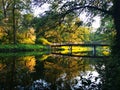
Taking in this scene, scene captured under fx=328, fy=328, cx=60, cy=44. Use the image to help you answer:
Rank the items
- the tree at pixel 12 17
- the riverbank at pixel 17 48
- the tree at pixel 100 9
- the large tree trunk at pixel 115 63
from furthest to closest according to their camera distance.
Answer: the tree at pixel 12 17, the riverbank at pixel 17 48, the tree at pixel 100 9, the large tree trunk at pixel 115 63

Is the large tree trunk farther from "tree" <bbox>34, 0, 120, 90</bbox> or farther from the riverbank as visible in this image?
the riverbank

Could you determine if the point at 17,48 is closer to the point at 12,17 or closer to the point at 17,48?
the point at 17,48

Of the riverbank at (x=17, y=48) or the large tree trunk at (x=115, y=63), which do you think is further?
the riverbank at (x=17, y=48)

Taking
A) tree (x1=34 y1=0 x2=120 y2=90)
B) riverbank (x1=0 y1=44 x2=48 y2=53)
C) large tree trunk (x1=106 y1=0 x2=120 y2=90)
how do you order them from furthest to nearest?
riverbank (x1=0 y1=44 x2=48 y2=53) → tree (x1=34 y1=0 x2=120 y2=90) → large tree trunk (x1=106 y1=0 x2=120 y2=90)

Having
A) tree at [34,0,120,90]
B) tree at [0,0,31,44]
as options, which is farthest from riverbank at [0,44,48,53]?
tree at [34,0,120,90]

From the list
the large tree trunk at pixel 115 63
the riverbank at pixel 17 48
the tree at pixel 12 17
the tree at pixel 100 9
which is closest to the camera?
the large tree trunk at pixel 115 63

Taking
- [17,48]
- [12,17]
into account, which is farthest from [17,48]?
[12,17]

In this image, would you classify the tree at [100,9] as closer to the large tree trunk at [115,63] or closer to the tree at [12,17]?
the large tree trunk at [115,63]

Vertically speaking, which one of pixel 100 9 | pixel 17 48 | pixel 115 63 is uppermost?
pixel 100 9

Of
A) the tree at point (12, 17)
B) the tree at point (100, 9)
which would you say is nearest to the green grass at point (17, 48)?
the tree at point (12, 17)

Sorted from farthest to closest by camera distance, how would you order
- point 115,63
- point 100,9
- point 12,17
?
point 12,17 < point 100,9 < point 115,63

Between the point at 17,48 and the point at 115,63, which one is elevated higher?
the point at 115,63

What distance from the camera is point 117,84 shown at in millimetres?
11320

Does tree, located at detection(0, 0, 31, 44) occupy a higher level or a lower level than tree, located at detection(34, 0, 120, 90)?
higher
